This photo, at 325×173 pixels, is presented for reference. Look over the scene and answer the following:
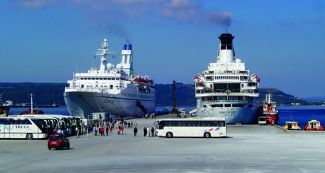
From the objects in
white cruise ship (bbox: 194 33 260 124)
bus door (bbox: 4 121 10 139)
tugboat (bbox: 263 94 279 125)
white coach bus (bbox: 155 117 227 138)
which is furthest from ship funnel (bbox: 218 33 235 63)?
bus door (bbox: 4 121 10 139)

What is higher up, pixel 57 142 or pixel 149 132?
pixel 149 132

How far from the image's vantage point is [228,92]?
9362 centimetres

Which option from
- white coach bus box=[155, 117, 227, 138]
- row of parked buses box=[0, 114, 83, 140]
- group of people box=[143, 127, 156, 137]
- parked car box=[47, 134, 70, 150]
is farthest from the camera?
group of people box=[143, 127, 156, 137]

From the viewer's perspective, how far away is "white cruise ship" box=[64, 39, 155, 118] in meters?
107

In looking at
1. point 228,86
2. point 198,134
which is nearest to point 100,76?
point 228,86

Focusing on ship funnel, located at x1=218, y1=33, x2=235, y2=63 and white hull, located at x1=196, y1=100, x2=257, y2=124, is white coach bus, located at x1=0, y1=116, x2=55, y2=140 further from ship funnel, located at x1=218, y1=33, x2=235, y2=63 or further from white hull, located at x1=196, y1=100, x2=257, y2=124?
ship funnel, located at x1=218, y1=33, x2=235, y2=63

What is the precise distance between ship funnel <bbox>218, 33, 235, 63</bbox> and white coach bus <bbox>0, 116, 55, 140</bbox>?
54.3 meters

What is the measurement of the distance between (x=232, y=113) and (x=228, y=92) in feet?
11.8

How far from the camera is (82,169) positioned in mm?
30750

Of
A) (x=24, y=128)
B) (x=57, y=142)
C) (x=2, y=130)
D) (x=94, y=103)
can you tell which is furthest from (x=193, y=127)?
(x=94, y=103)

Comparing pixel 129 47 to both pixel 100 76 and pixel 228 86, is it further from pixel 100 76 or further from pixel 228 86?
pixel 228 86

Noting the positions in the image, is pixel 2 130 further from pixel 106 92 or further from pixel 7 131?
pixel 106 92

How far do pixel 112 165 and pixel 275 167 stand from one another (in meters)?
8.60

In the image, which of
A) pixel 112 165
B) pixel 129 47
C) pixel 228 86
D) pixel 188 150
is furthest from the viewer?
pixel 129 47
